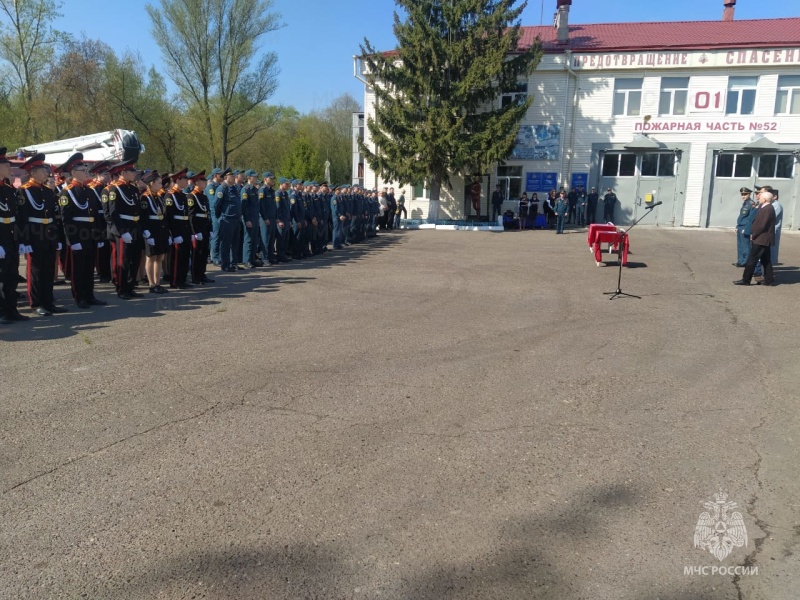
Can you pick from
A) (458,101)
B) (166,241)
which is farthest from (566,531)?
(458,101)

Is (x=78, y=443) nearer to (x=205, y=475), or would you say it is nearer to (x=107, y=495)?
(x=107, y=495)

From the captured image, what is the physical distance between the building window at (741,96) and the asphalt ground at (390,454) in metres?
25.2

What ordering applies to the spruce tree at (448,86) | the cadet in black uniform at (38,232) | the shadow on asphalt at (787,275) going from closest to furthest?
1. the cadet in black uniform at (38,232)
2. the shadow on asphalt at (787,275)
3. the spruce tree at (448,86)

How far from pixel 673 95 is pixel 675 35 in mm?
4438

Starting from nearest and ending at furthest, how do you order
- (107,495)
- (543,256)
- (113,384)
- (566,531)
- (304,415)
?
1. (566,531)
2. (107,495)
3. (304,415)
4. (113,384)
5. (543,256)

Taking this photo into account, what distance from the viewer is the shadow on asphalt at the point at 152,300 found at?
7.84 m

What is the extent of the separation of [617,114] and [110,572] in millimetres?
32599

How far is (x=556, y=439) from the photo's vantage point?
15.5 feet

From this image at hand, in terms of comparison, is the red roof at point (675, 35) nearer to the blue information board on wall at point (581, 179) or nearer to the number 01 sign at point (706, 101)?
the number 01 sign at point (706, 101)

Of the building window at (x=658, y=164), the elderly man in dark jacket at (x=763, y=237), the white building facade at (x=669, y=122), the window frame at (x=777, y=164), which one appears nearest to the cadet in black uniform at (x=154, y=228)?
the elderly man in dark jacket at (x=763, y=237)

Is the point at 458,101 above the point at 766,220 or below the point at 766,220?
above

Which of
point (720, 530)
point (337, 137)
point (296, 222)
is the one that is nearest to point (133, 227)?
point (296, 222)

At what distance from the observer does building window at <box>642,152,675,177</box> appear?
30516mm

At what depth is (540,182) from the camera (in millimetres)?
31719
